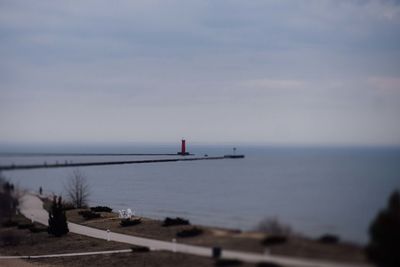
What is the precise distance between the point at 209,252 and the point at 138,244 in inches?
385

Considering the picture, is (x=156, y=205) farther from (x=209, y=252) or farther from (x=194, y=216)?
(x=209, y=252)

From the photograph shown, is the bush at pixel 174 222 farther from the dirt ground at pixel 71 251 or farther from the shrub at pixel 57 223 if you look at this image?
the shrub at pixel 57 223

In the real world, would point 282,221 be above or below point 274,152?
below

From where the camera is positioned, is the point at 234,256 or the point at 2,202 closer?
the point at 234,256

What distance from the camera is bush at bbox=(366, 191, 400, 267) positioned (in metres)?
6.68

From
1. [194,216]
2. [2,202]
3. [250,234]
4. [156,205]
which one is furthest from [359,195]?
[156,205]

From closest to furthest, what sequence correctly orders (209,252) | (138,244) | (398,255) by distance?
(398,255) → (209,252) → (138,244)

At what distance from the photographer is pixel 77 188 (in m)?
23.0

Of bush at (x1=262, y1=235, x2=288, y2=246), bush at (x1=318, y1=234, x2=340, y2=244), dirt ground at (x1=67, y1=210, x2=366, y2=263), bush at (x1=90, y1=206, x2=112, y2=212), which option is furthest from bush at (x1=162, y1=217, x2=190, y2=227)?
bush at (x1=90, y1=206, x2=112, y2=212)

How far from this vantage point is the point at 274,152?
40.2 feet

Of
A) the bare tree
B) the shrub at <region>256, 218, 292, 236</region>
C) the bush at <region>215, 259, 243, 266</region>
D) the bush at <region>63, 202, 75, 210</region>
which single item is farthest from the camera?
the bush at <region>63, 202, 75, 210</region>

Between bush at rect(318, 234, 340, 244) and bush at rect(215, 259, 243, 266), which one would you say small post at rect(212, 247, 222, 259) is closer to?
bush at rect(215, 259, 243, 266)

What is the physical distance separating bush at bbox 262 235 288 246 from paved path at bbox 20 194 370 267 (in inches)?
9.4

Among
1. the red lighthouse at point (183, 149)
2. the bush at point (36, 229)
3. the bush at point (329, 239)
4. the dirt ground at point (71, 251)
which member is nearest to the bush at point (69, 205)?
the dirt ground at point (71, 251)
